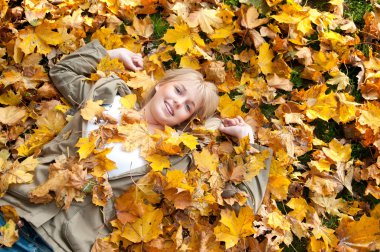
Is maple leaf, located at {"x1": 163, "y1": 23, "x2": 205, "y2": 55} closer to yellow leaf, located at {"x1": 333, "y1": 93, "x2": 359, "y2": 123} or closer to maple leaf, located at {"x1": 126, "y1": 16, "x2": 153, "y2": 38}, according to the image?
maple leaf, located at {"x1": 126, "y1": 16, "x2": 153, "y2": 38}

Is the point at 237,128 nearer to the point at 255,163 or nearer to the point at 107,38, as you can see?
the point at 255,163

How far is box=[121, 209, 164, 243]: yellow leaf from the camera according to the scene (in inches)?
94.2

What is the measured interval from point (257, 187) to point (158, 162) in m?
0.60

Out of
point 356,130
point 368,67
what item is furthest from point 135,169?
point 368,67

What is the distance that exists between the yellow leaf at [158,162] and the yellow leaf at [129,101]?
36 cm

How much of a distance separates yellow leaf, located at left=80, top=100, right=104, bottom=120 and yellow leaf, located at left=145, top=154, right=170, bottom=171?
15.9 inches

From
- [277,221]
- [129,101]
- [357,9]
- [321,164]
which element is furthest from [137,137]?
[357,9]

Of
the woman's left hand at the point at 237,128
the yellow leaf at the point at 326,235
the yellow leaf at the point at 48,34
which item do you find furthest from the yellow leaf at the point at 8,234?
the yellow leaf at the point at 326,235

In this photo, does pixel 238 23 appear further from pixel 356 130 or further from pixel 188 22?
pixel 356 130

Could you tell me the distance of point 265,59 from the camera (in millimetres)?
3107

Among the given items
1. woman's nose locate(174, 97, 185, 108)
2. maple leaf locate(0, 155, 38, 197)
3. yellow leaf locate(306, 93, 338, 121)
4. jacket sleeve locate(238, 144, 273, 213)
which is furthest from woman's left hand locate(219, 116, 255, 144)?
maple leaf locate(0, 155, 38, 197)

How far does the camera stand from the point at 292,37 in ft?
10.5

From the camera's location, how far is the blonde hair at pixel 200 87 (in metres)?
2.72

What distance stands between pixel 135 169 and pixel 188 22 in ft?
3.84
